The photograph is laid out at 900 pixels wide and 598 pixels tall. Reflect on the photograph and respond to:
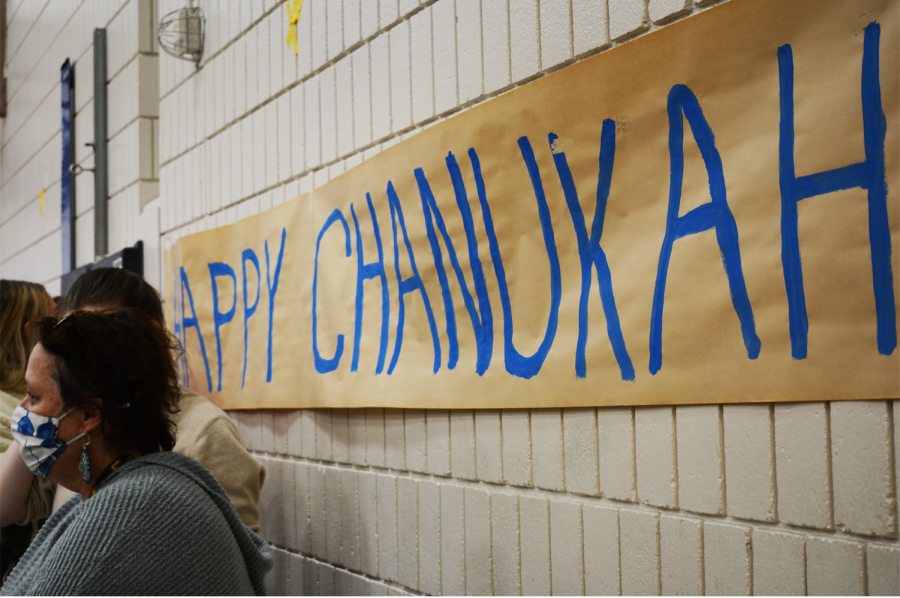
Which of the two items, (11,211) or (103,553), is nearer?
(103,553)

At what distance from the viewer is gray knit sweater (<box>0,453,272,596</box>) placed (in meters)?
1.29

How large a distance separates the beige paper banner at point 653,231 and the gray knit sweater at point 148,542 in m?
0.59

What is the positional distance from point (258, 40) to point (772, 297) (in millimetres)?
2191

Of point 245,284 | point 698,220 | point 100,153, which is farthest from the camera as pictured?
point 100,153

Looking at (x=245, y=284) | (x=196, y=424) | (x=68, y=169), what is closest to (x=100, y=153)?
(x=68, y=169)

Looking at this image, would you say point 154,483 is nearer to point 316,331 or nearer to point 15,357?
point 316,331

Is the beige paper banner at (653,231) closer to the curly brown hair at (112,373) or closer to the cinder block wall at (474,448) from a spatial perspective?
the cinder block wall at (474,448)

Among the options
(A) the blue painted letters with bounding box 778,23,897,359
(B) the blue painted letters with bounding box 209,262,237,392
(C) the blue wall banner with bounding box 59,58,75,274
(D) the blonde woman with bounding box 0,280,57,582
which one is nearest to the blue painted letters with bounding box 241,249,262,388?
(B) the blue painted letters with bounding box 209,262,237,392

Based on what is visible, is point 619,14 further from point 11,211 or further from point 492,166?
point 11,211

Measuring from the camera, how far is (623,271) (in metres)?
1.34

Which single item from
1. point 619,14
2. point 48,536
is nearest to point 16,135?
point 48,536

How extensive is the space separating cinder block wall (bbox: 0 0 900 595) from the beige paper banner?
8 cm

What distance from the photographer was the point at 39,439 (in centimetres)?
151

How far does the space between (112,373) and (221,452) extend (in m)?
0.52
